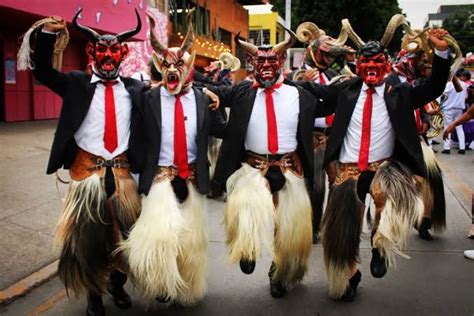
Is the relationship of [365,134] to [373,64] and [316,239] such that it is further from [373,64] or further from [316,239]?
[316,239]

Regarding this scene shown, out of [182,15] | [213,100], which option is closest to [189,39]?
[213,100]

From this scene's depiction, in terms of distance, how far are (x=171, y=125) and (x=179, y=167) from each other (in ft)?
1.07

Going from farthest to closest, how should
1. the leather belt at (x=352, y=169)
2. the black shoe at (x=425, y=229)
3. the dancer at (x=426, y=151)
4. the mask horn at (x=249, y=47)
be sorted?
1. the black shoe at (x=425, y=229)
2. the dancer at (x=426, y=151)
3. the mask horn at (x=249, y=47)
4. the leather belt at (x=352, y=169)

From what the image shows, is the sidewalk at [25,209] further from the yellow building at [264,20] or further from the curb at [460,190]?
the yellow building at [264,20]

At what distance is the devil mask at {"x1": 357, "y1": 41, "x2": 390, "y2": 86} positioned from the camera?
4090 millimetres

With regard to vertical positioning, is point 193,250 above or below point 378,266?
above

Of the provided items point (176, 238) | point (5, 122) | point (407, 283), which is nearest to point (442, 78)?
point (407, 283)

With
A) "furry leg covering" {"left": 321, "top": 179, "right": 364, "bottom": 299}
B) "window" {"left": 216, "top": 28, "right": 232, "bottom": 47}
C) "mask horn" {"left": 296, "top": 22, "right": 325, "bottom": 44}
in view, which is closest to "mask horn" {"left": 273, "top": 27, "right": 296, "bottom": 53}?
"furry leg covering" {"left": 321, "top": 179, "right": 364, "bottom": 299}

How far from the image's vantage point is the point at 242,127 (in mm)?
4168

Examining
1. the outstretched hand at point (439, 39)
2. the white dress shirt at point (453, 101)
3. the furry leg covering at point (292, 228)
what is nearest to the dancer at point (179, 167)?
the furry leg covering at point (292, 228)

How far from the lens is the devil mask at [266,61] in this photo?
420 cm

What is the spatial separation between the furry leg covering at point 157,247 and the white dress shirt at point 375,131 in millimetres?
1485

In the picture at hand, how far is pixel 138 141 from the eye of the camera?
3.95 meters

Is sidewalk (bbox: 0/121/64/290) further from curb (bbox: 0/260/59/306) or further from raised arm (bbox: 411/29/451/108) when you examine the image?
raised arm (bbox: 411/29/451/108)
